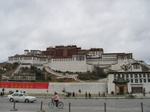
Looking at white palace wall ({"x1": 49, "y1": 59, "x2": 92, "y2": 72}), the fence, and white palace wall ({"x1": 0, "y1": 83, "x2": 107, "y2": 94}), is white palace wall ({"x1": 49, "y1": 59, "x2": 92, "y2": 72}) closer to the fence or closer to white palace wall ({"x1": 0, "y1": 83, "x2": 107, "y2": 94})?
white palace wall ({"x1": 0, "y1": 83, "x2": 107, "y2": 94})

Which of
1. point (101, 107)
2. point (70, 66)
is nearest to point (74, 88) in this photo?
point (101, 107)

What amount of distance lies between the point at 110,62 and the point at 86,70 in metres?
15.5

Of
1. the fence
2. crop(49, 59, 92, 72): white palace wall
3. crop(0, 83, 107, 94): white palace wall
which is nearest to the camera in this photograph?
the fence

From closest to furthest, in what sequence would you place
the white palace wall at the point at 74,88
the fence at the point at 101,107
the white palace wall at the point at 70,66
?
1. the fence at the point at 101,107
2. the white palace wall at the point at 74,88
3. the white palace wall at the point at 70,66

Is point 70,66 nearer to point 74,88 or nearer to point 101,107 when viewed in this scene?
point 74,88

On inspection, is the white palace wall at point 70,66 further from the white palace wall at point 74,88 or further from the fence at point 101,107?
the fence at point 101,107

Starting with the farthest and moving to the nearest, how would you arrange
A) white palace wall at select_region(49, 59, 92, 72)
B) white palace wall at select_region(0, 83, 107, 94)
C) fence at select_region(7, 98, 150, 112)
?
white palace wall at select_region(49, 59, 92, 72)
white palace wall at select_region(0, 83, 107, 94)
fence at select_region(7, 98, 150, 112)

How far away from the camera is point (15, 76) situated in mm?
64438

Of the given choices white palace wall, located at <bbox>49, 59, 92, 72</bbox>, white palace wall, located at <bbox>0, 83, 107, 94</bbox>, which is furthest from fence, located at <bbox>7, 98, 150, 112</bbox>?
white palace wall, located at <bbox>49, 59, 92, 72</bbox>

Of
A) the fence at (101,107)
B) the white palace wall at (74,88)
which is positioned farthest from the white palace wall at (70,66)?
the fence at (101,107)

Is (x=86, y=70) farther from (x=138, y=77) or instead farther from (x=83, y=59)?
(x=138, y=77)

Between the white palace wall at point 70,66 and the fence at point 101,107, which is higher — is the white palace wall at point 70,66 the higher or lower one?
the higher one

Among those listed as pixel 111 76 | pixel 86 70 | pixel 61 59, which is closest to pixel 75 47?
pixel 61 59

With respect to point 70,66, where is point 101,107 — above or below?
below
